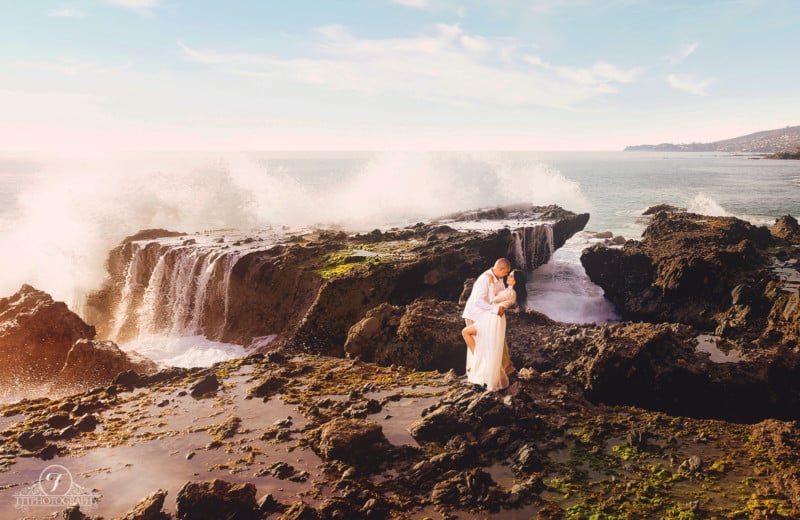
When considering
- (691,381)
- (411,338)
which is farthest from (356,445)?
(691,381)

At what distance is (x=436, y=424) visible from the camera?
8.73 meters

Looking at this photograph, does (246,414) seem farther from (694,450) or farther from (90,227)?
(90,227)

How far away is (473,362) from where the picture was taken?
979 cm

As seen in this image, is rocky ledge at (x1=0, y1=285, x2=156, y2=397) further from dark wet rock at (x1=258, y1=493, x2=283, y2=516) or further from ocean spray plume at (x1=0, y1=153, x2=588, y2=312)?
dark wet rock at (x1=258, y1=493, x2=283, y2=516)

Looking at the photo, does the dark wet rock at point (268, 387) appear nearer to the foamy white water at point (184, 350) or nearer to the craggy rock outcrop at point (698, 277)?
the foamy white water at point (184, 350)

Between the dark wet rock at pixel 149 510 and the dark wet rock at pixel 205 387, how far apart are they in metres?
4.58

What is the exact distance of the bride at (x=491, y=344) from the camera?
350 inches

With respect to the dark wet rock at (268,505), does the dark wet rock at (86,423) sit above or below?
below

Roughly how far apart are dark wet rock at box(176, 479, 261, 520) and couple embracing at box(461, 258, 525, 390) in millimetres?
4785

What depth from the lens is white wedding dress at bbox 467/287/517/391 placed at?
8898 millimetres

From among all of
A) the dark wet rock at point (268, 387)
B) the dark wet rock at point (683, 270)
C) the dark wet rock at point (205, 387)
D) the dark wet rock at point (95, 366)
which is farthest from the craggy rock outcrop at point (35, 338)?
the dark wet rock at point (683, 270)

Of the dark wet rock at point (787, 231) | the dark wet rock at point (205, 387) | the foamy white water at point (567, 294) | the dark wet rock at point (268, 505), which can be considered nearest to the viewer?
the dark wet rock at point (268, 505)

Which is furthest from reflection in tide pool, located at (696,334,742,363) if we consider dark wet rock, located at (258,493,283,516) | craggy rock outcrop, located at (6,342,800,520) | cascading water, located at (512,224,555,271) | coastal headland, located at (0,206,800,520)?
cascading water, located at (512,224,555,271)

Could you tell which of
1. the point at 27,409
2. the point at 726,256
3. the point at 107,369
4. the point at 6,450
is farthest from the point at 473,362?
the point at 726,256
